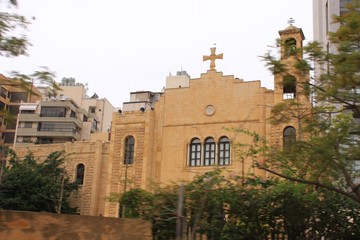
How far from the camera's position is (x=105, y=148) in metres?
33.8

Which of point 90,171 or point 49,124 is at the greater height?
point 49,124

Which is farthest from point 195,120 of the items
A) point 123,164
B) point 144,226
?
point 144,226

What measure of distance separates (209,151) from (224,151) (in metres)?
0.99

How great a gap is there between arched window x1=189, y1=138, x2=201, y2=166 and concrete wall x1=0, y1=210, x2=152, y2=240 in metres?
21.9

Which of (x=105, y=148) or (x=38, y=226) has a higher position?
(x=105, y=148)

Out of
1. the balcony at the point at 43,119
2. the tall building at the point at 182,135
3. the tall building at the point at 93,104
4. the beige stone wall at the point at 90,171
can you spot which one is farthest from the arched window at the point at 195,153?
the tall building at the point at 93,104

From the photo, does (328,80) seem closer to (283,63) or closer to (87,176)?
(283,63)

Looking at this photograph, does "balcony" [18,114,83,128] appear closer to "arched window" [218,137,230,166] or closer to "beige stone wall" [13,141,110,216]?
"beige stone wall" [13,141,110,216]

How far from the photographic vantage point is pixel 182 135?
3072cm

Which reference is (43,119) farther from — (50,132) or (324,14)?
(324,14)

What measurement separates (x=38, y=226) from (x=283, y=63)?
570 cm

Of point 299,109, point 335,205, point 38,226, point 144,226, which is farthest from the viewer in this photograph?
point 335,205

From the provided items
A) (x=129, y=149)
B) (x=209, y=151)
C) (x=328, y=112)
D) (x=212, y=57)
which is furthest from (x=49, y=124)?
(x=328, y=112)

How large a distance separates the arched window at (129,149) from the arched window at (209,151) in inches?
197
